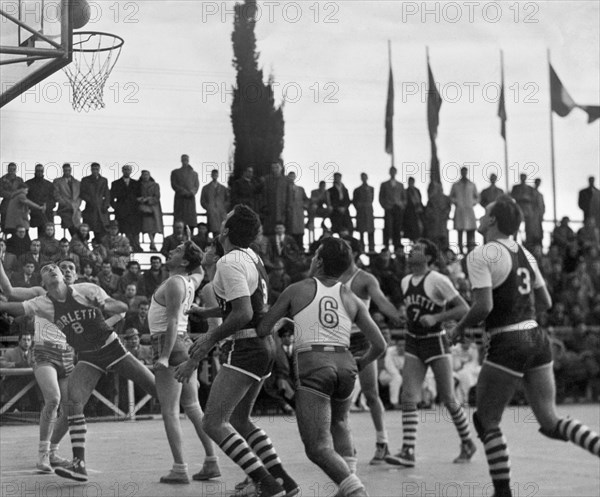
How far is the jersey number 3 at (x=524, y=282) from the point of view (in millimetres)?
7754

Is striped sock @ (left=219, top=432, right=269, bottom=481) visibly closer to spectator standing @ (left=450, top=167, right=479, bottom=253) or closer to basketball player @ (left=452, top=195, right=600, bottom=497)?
basketball player @ (left=452, top=195, right=600, bottom=497)

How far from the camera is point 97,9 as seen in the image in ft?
43.1

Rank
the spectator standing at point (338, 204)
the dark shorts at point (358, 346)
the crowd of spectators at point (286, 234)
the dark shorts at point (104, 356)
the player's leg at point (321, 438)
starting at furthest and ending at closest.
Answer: the spectator standing at point (338, 204)
the crowd of spectators at point (286, 234)
the dark shorts at point (358, 346)
the dark shorts at point (104, 356)
the player's leg at point (321, 438)

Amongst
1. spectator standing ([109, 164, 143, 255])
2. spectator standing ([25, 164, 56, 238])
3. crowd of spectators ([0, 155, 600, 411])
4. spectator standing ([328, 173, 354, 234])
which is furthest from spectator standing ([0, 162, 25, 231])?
spectator standing ([328, 173, 354, 234])

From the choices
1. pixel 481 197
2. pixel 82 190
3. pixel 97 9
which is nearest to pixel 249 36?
pixel 481 197

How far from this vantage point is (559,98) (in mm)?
29125

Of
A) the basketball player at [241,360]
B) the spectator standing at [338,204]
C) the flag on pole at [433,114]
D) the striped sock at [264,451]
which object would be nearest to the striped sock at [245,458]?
the basketball player at [241,360]

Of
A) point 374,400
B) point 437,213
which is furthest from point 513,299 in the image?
point 437,213

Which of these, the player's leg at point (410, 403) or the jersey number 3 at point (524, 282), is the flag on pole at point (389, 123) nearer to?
the player's leg at point (410, 403)

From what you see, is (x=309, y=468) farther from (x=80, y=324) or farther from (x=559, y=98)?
(x=559, y=98)

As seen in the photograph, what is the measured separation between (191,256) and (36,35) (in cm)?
274

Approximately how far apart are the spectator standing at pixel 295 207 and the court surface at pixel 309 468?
21.0 ft

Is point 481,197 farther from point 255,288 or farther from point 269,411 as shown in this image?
point 255,288

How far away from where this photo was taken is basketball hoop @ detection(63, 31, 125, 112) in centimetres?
1382
